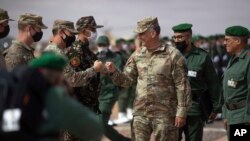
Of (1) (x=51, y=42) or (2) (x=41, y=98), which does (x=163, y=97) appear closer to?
(1) (x=51, y=42)

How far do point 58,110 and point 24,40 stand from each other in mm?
3911

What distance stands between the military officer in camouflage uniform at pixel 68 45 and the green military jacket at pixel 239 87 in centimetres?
163

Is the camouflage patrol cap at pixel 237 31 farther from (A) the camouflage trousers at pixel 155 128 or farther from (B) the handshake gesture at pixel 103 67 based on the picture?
(B) the handshake gesture at pixel 103 67

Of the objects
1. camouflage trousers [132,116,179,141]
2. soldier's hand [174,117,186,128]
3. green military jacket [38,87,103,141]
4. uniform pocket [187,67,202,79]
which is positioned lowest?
camouflage trousers [132,116,179,141]

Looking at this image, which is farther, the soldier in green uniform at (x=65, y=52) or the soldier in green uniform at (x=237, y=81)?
the soldier in green uniform at (x=237, y=81)

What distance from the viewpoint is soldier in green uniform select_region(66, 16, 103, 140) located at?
24.3 feet

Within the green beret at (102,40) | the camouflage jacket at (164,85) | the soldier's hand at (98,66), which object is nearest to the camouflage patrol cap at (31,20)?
the soldier's hand at (98,66)

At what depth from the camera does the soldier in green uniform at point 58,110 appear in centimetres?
362

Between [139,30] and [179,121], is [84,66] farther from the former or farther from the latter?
[179,121]

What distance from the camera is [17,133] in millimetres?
3641

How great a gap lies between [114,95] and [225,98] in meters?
6.31

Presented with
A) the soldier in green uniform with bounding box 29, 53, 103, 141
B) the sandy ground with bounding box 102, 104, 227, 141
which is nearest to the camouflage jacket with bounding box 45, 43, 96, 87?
the soldier in green uniform with bounding box 29, 53, 103, 141

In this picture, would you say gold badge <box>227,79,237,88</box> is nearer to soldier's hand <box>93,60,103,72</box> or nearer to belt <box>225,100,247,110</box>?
belt <box>225,100,247,110</box>

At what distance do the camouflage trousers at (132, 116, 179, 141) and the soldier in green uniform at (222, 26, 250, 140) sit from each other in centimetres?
72
